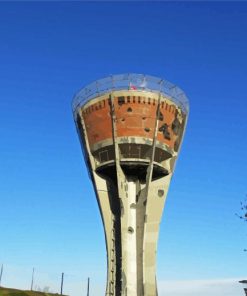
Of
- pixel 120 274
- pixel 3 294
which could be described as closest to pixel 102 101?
pixel 120 274

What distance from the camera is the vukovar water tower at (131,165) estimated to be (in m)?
38.0

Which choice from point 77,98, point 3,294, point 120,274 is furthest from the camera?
point 3,294

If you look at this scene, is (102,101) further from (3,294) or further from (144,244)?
(3,294)

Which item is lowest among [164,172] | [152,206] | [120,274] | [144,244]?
[120,274]

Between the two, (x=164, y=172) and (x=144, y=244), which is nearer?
(x=144, y=244)

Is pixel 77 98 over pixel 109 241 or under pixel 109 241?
over

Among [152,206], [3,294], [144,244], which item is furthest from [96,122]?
[3,294]

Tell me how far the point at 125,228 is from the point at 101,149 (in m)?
8.34

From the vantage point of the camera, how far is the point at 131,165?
1587 inches

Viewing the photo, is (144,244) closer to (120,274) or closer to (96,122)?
(120,274)

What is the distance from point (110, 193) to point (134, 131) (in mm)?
6895

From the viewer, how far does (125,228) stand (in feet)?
126

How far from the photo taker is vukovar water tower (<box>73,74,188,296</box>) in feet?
125

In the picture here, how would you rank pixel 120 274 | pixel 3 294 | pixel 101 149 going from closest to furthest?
pixel 120 274
pixel 101 149
pixel 3 294
